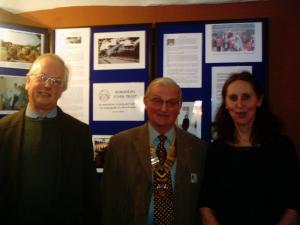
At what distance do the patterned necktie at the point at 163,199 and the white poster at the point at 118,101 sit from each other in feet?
2.73

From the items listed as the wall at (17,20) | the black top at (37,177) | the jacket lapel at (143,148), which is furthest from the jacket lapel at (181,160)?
the wall at (17,20)

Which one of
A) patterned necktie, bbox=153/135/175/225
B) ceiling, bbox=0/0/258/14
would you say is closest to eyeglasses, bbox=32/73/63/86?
patterned necktie, bbox=153/135/175/225

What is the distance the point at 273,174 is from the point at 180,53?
1.27 m

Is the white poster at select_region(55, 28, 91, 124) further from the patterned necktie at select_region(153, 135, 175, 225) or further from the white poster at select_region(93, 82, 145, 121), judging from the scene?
the patterned necktie at select_region(153, 135, 175, 225)

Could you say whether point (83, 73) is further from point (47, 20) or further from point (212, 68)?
point (212, 68)

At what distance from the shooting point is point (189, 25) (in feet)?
9.73

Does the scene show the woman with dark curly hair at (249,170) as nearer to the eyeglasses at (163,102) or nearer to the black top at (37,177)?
the eyeglasses at (163,102)

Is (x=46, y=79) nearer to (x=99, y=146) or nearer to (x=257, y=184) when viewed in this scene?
(x=99, y=146)

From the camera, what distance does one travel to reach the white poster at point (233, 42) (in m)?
2.84

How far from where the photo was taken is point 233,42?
9.47ft

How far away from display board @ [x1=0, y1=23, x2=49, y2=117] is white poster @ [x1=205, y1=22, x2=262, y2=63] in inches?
57.1

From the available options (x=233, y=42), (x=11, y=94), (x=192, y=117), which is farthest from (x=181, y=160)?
(x=11, y=94)

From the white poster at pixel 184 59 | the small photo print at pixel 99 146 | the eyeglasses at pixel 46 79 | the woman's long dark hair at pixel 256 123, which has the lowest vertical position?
the small photo print at pixel 99 146

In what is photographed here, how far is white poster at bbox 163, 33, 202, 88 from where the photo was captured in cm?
295
